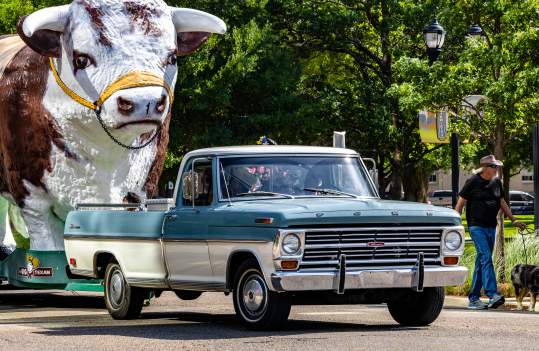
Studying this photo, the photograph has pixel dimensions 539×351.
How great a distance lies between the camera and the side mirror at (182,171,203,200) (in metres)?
14.1

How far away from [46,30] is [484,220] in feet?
20.2

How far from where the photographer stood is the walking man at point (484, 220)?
16875 mm

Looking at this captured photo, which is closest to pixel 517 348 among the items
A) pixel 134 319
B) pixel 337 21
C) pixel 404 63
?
pixel 134 319

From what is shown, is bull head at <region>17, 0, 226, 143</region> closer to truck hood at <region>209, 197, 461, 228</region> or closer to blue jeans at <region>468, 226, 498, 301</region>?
truck hood at <region>209, 197, 461, 228</region>

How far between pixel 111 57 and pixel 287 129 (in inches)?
913

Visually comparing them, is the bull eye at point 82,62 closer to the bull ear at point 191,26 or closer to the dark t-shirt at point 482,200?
the bull ear at point 191,26

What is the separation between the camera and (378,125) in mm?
45000

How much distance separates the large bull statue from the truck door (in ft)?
9.96

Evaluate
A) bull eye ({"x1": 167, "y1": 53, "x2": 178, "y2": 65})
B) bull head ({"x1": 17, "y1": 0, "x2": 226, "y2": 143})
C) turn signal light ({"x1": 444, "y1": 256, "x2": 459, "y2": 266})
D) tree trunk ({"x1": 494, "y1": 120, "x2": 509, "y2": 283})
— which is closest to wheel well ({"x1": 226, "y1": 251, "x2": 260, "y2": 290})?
turn signal light ({"x1": 444, "y1": 256, "x2": 459, "y2": 266})

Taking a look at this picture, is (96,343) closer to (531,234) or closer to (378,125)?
(531,234)

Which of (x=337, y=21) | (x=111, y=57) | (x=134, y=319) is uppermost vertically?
(x=337, y=21)

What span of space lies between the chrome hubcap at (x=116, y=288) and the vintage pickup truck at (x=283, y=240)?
0.09ft

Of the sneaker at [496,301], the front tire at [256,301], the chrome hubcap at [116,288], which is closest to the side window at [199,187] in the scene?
the front tire at [256,301]

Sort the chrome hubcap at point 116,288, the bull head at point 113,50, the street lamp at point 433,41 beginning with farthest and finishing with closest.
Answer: the street lamp at point 433,41 < the bull head at point 113,50 < the chrome hubcap at point 116,288
